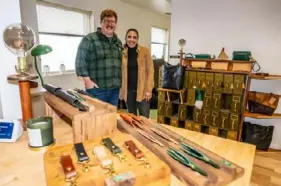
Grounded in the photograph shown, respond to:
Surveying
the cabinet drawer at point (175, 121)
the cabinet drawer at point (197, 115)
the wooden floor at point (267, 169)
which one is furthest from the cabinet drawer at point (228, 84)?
the wooden floor at point (267, 169)

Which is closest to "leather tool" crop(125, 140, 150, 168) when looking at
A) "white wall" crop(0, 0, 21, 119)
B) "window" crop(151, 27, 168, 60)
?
"white wall" crop(0, 0, 21, 119)

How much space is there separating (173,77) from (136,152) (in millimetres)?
1999

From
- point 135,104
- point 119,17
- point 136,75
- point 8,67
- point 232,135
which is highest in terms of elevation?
point 119,17

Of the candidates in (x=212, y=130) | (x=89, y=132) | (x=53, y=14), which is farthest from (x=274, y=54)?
(x=53, y=14)

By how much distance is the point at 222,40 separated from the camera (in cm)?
269

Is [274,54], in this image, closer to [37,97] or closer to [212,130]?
[212,130]

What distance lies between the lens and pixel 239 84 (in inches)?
92.0

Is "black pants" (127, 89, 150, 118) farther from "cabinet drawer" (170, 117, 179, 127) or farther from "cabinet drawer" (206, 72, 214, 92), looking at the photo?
"cabinet drawer" (206, 72, 214, 92)

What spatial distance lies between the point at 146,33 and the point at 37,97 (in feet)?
14.0

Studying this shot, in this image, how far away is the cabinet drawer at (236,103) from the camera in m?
2.38

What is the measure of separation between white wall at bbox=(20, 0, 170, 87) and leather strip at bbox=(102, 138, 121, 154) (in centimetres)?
241

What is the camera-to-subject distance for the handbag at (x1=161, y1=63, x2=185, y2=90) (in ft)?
8.52

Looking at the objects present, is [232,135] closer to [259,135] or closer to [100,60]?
[259,135]

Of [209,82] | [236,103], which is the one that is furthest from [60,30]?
[236,103]
